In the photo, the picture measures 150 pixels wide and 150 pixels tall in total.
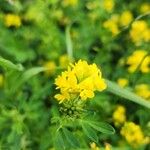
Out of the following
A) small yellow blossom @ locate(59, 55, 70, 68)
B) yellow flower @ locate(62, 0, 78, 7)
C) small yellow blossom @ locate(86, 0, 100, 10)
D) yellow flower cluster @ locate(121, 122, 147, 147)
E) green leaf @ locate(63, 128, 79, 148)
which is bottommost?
green leaf @ locate(63, 128, 79, 148)

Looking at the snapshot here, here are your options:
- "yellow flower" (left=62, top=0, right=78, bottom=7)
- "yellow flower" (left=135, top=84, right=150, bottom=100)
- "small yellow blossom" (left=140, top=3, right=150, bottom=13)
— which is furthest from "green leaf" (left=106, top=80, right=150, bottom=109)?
"small yellow blossom" (left=140, top=3, right=150, bottom=13)

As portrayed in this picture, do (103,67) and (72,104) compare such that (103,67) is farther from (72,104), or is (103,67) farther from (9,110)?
(72,104)

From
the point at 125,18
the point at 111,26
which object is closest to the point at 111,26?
the point at 111,26

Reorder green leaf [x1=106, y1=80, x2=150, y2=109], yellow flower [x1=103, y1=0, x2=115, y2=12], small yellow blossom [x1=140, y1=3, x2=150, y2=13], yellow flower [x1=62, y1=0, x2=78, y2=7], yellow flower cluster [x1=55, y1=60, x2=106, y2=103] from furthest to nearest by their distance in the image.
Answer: small yellow blossom [x1=140, y1=3, x2=150, y2=13], yellow flower [x1=62, y1=0, x2=78, y2=7], yellow flower [x1=103, y1=0, x2=115, y2=12], green leaf [x1=106, y1=80, x2=150, y2=109], yellow flower cluster [x1=55, y1=60, x2=106, y2=103]

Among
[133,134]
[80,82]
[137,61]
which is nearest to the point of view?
[80,82]

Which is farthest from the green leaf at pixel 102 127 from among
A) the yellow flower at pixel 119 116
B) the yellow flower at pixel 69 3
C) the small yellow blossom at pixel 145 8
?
the small yellow blossom at pixel 145 8

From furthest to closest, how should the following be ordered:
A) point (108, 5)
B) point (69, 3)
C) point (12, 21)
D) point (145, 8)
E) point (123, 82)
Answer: point (145, 8), point (69, 3), point (108, 5), point (12, 21), point (123, 82)

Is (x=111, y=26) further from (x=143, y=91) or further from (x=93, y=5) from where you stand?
(x=143, y=91)

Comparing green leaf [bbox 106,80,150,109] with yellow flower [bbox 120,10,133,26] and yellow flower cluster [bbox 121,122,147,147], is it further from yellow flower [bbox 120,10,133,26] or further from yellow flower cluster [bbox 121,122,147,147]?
yellow flower [bbox 120,10,133,26]
